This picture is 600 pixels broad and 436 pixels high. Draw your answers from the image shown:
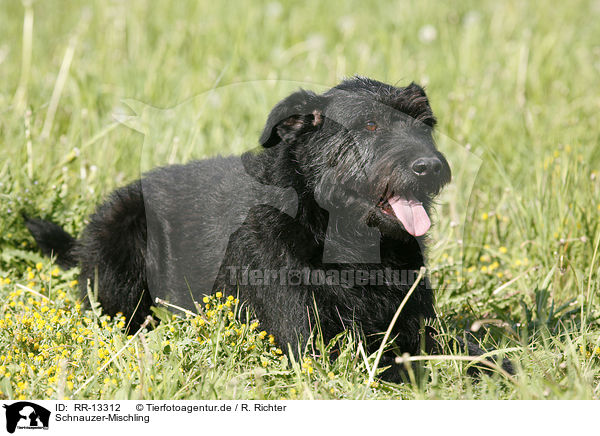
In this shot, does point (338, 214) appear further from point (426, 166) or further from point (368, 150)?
point (426, 166)

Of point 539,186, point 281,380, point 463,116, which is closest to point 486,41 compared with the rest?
point 463,116

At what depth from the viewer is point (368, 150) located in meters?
3.28

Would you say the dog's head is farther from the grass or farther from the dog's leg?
the dog's leg

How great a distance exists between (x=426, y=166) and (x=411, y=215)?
27 centimetres

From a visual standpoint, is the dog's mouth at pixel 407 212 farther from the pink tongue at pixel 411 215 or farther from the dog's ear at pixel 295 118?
the dog's ear at pixel 295 118

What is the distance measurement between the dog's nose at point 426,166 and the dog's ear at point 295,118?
55cm

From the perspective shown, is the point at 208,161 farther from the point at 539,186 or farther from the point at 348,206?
the point at 539,186

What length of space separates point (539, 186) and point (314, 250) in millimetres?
2201

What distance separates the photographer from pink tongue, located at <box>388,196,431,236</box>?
3.26m

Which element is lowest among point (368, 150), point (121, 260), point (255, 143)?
point (121, 260)
